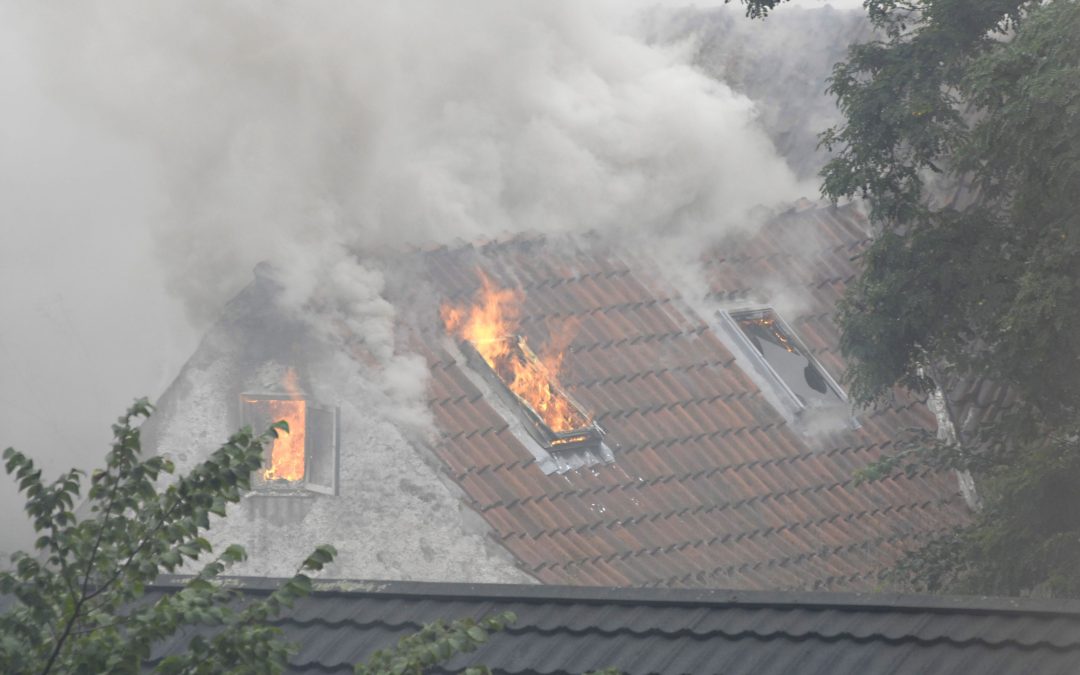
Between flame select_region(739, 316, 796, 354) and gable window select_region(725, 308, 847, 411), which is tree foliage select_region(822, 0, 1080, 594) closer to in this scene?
gable window select_region(725, 308, 847, 411)

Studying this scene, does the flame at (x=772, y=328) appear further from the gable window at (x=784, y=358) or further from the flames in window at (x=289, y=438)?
the flames in window at (x=289, y=438)

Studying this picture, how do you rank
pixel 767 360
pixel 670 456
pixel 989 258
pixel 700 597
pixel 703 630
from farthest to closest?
pixel 767 360, pixel 670 456, pixel 989 258, pixel 700 597, pixel 703 630

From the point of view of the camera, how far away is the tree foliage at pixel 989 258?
1013 cm

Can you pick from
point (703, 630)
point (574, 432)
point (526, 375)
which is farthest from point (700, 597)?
point (526, 375)

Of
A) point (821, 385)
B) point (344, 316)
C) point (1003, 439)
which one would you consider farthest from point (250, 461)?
point (821, 385)

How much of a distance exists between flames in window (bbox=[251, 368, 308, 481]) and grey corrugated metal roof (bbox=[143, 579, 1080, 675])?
6493 millimetres

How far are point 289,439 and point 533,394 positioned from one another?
2.31 meters

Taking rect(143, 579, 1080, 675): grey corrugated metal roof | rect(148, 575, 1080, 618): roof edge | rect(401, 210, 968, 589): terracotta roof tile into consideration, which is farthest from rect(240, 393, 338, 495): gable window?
rect(143, 579, 1080, 675): grey corrugated metal roof

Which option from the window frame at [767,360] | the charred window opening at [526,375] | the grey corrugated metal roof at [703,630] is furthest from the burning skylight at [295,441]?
the grey corrugated metal roof at [703,630]

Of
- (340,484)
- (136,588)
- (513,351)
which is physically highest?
(513,351)

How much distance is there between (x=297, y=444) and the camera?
1405cm

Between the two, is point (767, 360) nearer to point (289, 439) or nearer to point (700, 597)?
point (289, 439)

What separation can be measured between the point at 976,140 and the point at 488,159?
7.31 m

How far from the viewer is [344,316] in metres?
15.0
